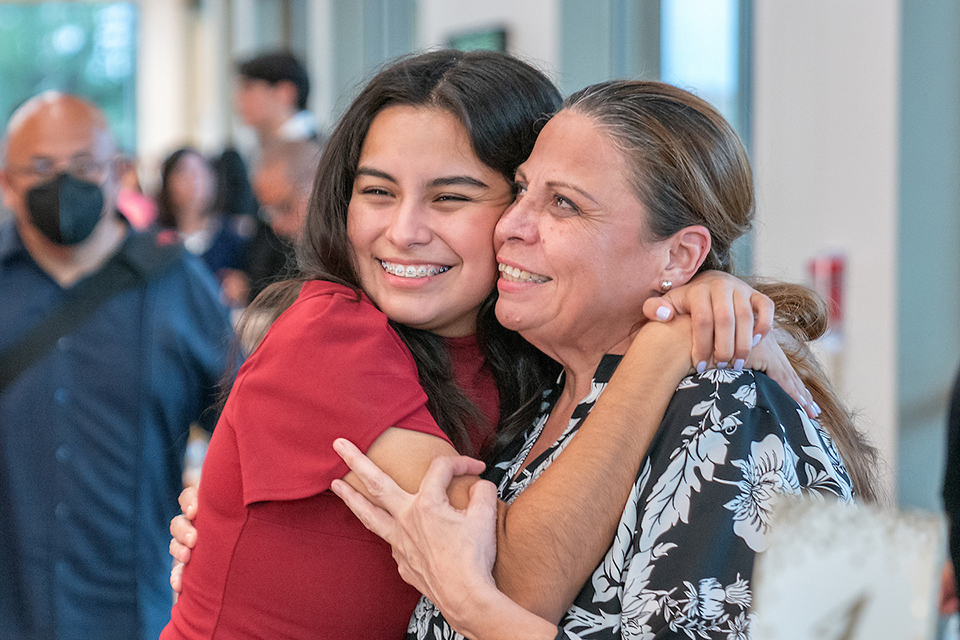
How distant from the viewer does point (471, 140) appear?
159 centimetres

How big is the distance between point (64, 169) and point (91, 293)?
1.17 feet

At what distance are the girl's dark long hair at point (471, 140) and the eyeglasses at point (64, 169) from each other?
1069mm

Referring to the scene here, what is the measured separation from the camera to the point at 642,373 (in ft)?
4.41

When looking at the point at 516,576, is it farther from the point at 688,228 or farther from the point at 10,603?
the point at 10,603

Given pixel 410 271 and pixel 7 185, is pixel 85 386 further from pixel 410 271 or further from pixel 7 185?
pixel 410 271

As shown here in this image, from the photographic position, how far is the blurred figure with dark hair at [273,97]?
455 cm

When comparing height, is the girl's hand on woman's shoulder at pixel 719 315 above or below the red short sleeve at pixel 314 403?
above

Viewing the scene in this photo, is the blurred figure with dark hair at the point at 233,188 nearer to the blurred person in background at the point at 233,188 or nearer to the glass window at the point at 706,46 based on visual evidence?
the blurred person in background at the point at 233,188

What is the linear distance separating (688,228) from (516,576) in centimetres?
58

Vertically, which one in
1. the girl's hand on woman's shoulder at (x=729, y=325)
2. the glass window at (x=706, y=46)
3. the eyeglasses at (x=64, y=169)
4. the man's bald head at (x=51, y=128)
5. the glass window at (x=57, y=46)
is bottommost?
the girl's hand on woman's shoulder at (x=729, y=325)

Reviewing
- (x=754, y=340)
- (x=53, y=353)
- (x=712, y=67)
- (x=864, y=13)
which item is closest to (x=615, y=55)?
(x=712, y=67)

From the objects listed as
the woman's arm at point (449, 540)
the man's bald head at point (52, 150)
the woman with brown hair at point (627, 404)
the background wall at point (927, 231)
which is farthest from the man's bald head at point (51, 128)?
the background wall at point (927, 231)

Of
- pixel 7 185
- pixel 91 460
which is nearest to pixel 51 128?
pixel 7 185

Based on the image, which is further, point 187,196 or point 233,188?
point 233,188
